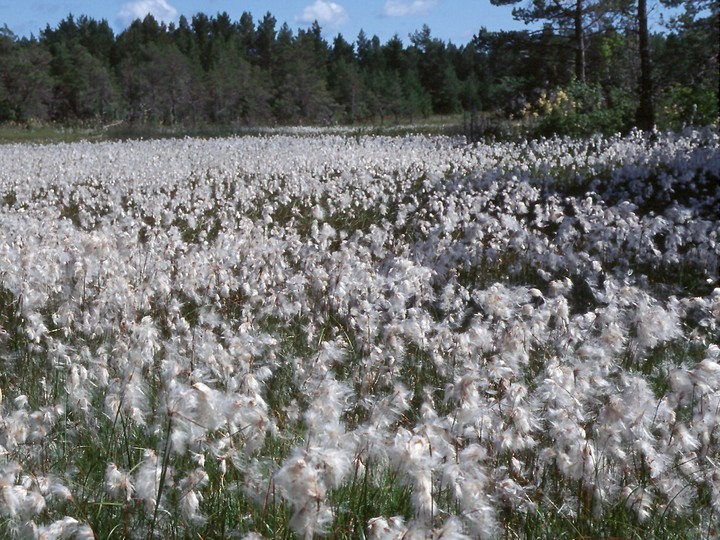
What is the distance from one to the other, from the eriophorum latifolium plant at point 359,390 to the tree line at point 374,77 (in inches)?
Answer: 527

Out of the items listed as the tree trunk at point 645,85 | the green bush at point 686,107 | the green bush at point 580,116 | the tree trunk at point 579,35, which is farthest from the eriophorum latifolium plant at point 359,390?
the tree trunk at point 579,35

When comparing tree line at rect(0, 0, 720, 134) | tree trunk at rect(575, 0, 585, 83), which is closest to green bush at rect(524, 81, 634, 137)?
tree line at rect(0, 0, 720, 134)

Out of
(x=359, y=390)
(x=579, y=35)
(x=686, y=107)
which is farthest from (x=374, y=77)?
(x=359, y=390)

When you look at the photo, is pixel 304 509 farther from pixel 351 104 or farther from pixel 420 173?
pixel 351 104

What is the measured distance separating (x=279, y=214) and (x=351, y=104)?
74.2 meters

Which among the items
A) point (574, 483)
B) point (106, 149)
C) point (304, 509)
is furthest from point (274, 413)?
point (106, 149)

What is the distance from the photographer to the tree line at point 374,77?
2209 cm

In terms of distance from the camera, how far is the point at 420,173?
1326 cm

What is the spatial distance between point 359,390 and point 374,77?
87.7 m

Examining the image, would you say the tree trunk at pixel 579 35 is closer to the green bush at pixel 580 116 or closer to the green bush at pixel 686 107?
the green bush at pixel 686 107

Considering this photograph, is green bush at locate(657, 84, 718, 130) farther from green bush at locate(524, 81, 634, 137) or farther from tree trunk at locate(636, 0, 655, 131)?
green bush at locate(524, 81, 634, 137)

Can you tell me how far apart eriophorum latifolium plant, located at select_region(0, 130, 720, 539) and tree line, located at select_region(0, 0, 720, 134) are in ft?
43.9

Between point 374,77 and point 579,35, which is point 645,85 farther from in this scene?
point 374,77

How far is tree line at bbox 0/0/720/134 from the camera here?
870 inches
